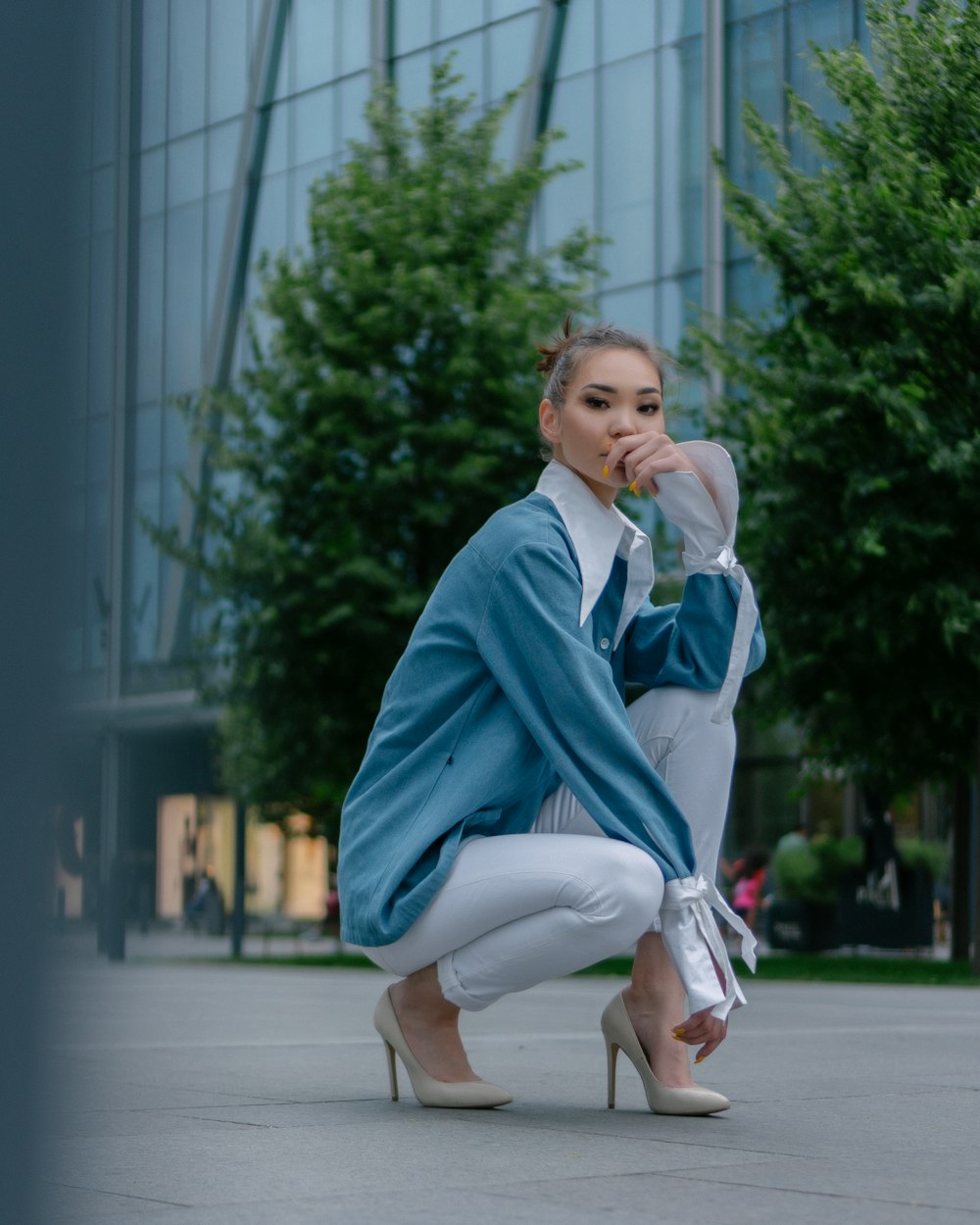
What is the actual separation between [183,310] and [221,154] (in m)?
28.7

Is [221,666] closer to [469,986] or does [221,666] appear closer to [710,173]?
[710,173]

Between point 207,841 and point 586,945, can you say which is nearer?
point 586,945

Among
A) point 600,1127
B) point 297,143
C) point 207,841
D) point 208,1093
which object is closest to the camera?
point 600,1127

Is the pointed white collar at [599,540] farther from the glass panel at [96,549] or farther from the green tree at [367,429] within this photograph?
the green tree at [367,429]

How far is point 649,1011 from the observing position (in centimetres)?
389

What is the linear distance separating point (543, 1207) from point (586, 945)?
3.44 ft

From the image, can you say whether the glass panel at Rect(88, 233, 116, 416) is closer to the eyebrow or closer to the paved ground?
the paved ground

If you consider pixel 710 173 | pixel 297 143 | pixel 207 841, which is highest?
pixel 297 143

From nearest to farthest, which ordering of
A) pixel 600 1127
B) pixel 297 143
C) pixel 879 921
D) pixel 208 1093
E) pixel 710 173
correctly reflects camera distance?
pixel 600 1127
pixel 208 1093
pixel 879 921
pixel 710 173
pixel 297 143

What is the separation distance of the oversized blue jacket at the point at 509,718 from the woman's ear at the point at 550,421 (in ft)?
0.79

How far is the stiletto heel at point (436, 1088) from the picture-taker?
13.1ft

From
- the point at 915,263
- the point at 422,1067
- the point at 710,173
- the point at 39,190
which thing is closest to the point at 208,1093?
the point at 422,1067

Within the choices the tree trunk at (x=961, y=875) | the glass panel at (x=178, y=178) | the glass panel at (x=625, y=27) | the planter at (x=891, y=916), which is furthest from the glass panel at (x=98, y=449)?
the glass panel at (x=625, y=27)

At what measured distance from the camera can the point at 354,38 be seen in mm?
32000
